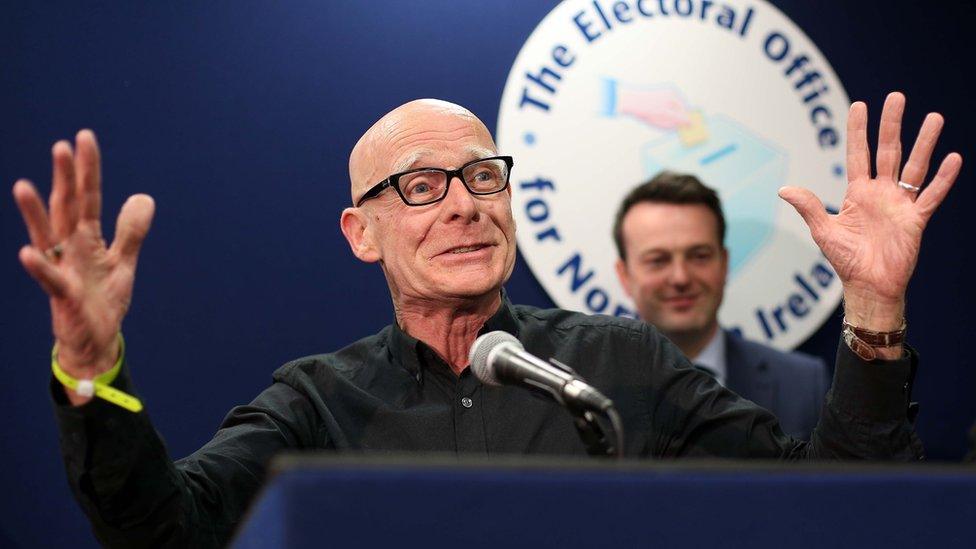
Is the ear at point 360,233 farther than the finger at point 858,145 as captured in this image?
Yes

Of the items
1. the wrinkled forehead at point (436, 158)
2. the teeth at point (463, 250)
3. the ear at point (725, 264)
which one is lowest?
the ear at point (725, 264)

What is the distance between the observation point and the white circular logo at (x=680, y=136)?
3.00 m

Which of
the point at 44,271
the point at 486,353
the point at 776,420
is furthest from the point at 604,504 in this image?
the point at 776,420

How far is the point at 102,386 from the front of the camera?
1424mm

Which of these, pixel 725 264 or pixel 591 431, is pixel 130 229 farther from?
pixel 725 264

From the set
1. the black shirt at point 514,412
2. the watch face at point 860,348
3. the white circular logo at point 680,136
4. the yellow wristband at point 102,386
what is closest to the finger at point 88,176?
the yellow wristband at point 102,386

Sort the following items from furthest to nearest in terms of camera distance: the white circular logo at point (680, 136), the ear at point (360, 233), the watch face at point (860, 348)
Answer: the white circular logo at point (680, 136), the ear at point (360, 233), the watch face at point (860, 348)

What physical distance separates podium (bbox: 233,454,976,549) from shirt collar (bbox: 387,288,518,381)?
1.01 metres

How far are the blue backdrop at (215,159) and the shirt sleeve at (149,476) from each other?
972 mm

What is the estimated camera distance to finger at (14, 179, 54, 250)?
133 centimetres

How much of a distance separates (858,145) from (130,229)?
1022 mm

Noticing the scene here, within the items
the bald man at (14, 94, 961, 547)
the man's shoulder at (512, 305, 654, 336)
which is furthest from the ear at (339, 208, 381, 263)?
the man's shoulder at (512, 305, 654, 336)

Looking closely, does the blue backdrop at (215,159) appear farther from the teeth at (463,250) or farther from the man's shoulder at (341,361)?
the teeth at (463,250)

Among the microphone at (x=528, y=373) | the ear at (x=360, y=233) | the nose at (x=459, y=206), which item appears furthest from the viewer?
the ear at (x=360, y=233)
